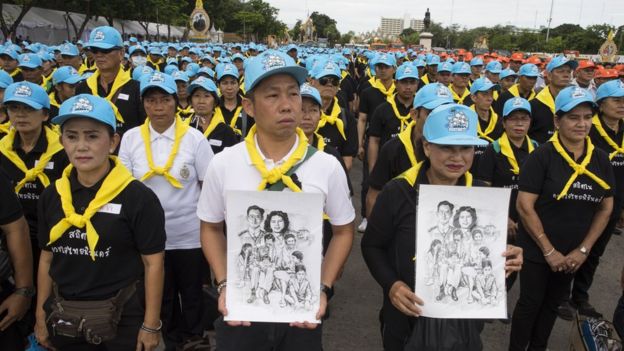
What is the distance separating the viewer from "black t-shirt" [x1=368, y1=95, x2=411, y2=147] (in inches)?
217

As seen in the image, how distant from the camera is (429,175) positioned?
8.27ft

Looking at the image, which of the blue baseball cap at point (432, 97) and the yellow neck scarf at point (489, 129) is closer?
the blue baseball cap at point (432, 97)

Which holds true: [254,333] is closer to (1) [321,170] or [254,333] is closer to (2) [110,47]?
(1) [321,170]

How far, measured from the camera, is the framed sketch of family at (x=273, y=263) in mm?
2012

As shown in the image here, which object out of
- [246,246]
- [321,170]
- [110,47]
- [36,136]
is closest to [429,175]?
[321,170]

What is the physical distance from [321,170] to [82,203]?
52.5 inches

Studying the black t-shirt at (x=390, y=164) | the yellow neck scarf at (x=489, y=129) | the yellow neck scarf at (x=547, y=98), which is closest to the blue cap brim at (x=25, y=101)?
the black t-shirt at (x=390, y=164)

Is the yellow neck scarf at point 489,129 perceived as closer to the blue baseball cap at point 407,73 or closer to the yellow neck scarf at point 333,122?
the blue baseball cap at point 407,73

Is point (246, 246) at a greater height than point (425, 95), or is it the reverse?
point (425, 95)

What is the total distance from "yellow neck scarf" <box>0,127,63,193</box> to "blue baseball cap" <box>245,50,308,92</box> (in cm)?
213

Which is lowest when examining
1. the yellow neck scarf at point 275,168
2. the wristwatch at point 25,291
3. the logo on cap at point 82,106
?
the wristwatch at point 25,291

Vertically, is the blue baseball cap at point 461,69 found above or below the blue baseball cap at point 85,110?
above

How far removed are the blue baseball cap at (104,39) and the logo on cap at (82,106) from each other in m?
2.72

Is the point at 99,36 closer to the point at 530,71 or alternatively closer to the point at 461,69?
the point at 461,69
